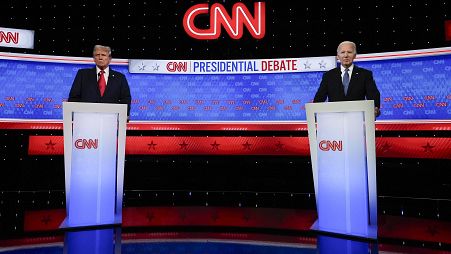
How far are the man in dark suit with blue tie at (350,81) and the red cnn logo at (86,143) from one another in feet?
6.58

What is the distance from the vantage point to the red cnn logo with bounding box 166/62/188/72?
6.63m

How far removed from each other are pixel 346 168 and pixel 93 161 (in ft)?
6.62

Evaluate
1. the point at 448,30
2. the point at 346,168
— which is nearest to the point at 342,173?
the point at 346,168

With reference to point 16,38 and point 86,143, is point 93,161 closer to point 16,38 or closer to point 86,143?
point 86,143

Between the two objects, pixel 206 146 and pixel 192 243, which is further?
pixel 206 146

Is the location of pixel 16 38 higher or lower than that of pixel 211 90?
higher

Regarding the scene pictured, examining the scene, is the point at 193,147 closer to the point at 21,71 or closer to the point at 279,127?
the point at 279,127

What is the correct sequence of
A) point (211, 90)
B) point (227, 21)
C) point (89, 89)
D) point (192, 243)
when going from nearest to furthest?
point (192, 243) → point (89, 89) → point (227, 21) → point (211, 90)

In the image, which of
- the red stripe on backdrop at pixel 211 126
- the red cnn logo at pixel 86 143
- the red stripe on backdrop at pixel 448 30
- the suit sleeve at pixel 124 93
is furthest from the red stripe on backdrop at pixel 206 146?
the red cnn logo at pixel 86 143

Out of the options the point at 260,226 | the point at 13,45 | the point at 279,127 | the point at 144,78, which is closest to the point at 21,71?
the point at 13,45

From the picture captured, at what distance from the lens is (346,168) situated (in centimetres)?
316

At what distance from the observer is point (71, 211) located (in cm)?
332

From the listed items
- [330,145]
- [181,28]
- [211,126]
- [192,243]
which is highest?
[181,28]

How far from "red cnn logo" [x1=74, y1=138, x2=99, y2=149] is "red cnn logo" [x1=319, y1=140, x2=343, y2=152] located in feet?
5.99
